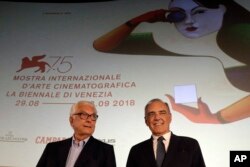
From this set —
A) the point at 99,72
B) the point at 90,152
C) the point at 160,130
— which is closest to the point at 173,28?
the point at 99,72

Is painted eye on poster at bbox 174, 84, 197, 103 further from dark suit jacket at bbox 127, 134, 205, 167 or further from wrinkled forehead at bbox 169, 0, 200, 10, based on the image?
wrinkled forehead at bbox 169, 0, 200, 10

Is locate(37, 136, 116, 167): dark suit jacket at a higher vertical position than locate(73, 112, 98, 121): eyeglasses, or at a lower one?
lower

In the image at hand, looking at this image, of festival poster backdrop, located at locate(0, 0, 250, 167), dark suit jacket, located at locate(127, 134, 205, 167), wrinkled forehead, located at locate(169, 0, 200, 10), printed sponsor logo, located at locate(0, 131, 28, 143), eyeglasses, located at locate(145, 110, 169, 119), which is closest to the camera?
dark suit jacket, located at locate(127, 134, 205, 167)

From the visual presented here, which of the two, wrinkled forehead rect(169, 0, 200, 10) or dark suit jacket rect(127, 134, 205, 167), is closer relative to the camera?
dark suit jacket rect(127, 134, 205, 167)

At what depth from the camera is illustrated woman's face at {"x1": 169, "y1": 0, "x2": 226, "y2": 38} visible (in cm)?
241

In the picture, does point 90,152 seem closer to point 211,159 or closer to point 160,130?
point 160,130

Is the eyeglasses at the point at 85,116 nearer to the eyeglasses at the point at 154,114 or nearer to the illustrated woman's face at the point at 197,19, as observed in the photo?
the eyeglasses at the point at 154,114

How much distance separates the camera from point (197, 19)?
2443mm

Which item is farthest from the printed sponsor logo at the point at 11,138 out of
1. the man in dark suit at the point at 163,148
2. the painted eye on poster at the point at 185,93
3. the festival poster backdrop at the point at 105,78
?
the painted eye on poster at the point at 185,93

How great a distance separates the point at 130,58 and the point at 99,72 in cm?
21

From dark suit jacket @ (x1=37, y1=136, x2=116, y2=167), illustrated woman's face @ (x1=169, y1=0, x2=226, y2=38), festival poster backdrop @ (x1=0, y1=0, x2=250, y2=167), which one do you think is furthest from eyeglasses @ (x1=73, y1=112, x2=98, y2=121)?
illustrated woman's face @ (x1=169, y1=0, x2=226, y2=38)

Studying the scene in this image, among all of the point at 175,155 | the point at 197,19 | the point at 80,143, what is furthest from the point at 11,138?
the point at 197,19

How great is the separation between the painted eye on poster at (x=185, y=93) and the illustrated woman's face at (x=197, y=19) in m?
0.34

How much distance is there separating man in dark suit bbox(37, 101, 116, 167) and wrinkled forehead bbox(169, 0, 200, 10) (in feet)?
2.97
